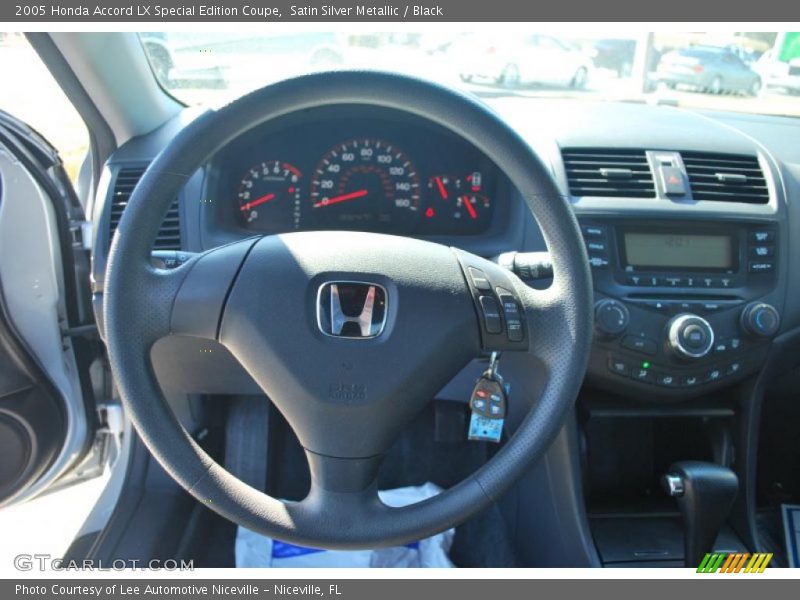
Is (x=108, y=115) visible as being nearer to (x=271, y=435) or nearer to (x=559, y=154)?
(x=271, y=435)

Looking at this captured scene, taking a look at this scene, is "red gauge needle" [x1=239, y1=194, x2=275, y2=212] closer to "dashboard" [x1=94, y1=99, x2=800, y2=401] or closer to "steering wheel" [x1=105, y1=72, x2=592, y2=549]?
"dashboard" [x1=94, y1=99, x2=800, y2=401]

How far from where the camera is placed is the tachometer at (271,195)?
1.77 metres

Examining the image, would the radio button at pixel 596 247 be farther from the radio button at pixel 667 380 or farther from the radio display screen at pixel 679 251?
the radio button at pixel 667 380

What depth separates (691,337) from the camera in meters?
1.56

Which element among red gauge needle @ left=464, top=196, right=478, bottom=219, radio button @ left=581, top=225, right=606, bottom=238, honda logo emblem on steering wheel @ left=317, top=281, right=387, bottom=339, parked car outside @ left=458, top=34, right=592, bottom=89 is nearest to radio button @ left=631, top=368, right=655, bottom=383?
radio button @ left=581, top=225, right=606, bottom=238

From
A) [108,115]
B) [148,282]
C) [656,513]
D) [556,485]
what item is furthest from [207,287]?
[656,513]

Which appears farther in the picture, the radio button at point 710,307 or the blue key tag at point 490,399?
the radio button at point 710,307

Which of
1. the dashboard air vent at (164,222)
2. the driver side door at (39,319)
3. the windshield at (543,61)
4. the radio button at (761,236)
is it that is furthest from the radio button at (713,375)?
the driver side door at (39,319)

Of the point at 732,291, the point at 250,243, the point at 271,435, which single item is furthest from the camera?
the point at 271,435

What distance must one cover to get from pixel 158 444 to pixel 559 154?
1204 millimetres

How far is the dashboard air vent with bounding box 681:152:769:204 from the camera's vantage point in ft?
5.65

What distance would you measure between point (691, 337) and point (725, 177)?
47 centimetres

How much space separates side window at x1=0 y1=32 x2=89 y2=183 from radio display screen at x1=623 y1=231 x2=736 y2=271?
5.08 ft

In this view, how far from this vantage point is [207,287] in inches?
43.6
